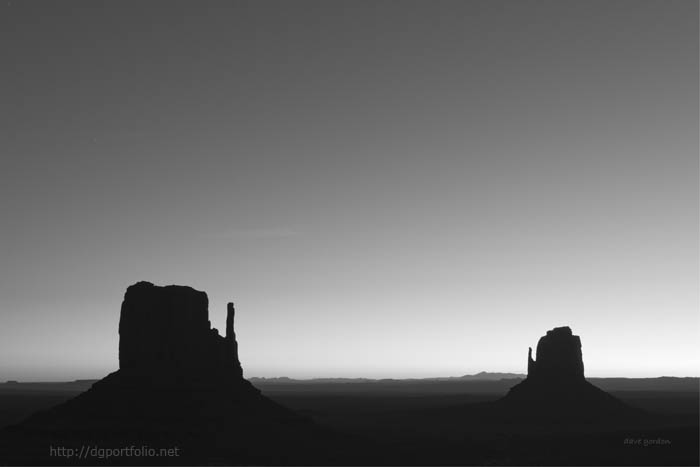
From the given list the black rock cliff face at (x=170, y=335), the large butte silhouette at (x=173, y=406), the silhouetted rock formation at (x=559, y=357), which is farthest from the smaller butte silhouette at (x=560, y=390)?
the black rock cliff face at (x=170, y=335)

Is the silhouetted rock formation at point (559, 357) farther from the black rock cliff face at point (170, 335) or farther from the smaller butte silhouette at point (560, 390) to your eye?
the black rock cliff face at point (170, 335)

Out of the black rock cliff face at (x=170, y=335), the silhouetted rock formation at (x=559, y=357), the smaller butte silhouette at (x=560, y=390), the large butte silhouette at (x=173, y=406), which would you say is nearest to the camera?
the large butte silhouette at (x=173, y=406)

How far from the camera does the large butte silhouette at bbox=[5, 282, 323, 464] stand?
206 ft

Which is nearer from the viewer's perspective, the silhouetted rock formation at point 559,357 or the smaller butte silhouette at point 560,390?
the smaller butte silhouette at point 560,390

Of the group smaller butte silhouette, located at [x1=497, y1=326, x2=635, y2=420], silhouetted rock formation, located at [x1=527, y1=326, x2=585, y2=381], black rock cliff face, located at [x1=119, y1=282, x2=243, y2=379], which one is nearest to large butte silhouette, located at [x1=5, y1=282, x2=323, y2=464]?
black rock cliff face, located at [x1=119, y1=282, x2=243, y2=379]

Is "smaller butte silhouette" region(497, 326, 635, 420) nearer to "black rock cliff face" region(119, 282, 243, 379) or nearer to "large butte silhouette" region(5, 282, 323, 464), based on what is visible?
"large butte silhouette" region(5, 282, 323, 464)

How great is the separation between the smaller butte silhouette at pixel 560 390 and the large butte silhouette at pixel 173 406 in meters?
44.9

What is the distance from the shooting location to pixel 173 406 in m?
69.2

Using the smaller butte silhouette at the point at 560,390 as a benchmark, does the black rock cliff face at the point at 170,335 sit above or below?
above

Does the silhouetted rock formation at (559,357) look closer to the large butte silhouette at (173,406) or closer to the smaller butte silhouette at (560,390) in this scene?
the smaller butte silhouette at (560,390)

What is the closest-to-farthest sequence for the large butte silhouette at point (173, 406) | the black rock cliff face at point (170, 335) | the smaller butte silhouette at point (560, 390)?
the large butte silhouette at point (173, 406) → the black rock cliff face at point (170, 335) → the smaller butte silhouette at point (560, 390)

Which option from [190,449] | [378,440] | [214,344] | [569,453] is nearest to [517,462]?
[569,453]

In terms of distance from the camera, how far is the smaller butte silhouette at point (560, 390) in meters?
105

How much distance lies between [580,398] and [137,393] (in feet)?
215
